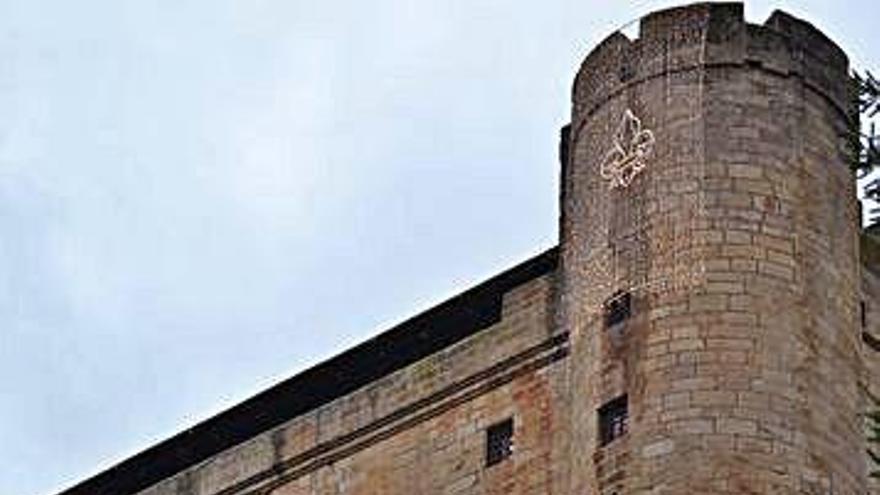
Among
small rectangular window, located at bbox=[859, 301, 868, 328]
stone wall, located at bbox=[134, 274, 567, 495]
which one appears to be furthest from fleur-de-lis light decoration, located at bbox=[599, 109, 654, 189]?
small rectangular window, located at bbox=[859, 301, 868, 328]

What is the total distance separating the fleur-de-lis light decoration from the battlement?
2.03ft

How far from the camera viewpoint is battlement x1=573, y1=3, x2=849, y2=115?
43.2m

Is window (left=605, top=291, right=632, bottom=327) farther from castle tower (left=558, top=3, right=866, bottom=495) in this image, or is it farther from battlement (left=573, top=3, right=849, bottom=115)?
battlement (left=573, top=3, right=849, bottom=115)

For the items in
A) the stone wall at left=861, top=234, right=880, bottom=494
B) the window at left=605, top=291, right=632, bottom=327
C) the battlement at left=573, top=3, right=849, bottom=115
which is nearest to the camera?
the window at left=605, top=291, right=632, bottom=327

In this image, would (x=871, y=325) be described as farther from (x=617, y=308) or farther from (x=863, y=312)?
(x=617, y=308)

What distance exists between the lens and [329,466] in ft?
153

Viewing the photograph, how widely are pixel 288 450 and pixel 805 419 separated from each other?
903cm

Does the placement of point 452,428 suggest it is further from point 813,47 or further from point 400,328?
point 813,47

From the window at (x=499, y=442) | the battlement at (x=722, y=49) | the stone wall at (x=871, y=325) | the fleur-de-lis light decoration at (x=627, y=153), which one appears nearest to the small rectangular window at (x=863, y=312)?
the stone wall at (x=871, y=325)

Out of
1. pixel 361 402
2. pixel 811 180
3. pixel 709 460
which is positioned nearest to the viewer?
pixel 709 460

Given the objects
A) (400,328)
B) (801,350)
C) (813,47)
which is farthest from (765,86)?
(400,328)

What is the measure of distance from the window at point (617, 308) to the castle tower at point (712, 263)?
24mm

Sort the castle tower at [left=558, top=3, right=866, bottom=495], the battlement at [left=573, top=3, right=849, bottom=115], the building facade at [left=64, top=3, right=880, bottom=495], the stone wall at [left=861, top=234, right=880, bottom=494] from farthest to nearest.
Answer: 1. the battlement at [left=573, top=3, right=849, bottom=115]
2. the stone wall at [left=861, top=234, right=880, bottom=494]
3. the building facade at [left=64, top=3, right=880, bottom=495]
4. the castle tower at [left=558, top=3, right=866, bottom=495]

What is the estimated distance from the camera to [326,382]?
4772 centimetres
